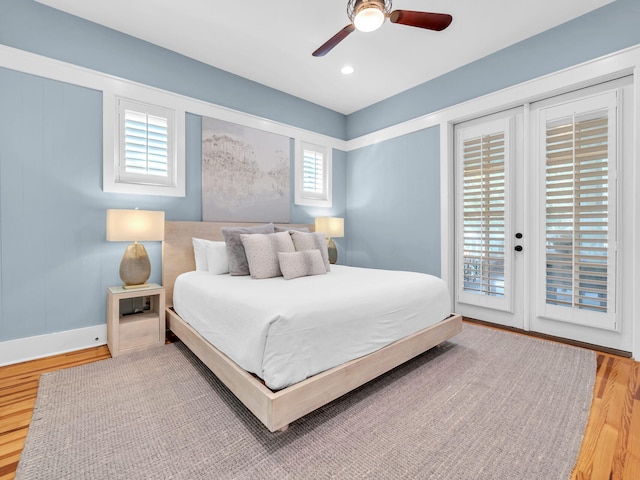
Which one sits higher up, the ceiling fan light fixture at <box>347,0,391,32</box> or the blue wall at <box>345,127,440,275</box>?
the ceiling fan light fixture at <box>347,0,391,32</box>

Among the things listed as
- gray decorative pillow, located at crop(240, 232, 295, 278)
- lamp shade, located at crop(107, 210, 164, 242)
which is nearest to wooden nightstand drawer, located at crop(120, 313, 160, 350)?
lamp shade, located at crop(107, 210, 164, 242)

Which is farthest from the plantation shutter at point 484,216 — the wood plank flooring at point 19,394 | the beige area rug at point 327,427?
the wood plank flooring at point 19,394

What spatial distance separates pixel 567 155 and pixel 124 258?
4160mm

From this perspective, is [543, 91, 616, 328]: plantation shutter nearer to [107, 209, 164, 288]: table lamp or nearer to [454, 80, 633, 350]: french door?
[454, 80, 633, 350]: french door

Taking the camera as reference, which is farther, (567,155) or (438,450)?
(567,155)

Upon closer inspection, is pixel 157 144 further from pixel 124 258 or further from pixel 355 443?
pixel 355 443

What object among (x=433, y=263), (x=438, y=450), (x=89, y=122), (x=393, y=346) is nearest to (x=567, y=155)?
(x=433, y=263)

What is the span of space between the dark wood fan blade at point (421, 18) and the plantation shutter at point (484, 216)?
165 cm

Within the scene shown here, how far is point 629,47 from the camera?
2391mm

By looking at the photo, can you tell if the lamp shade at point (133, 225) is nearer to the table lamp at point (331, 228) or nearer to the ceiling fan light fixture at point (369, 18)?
the table lamp at point (331, 228)

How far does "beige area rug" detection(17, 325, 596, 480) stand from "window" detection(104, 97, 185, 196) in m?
1.63

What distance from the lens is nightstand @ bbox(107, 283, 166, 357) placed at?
2432 mm

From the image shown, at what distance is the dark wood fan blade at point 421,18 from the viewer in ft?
6.48

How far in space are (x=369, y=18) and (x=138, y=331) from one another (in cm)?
299
